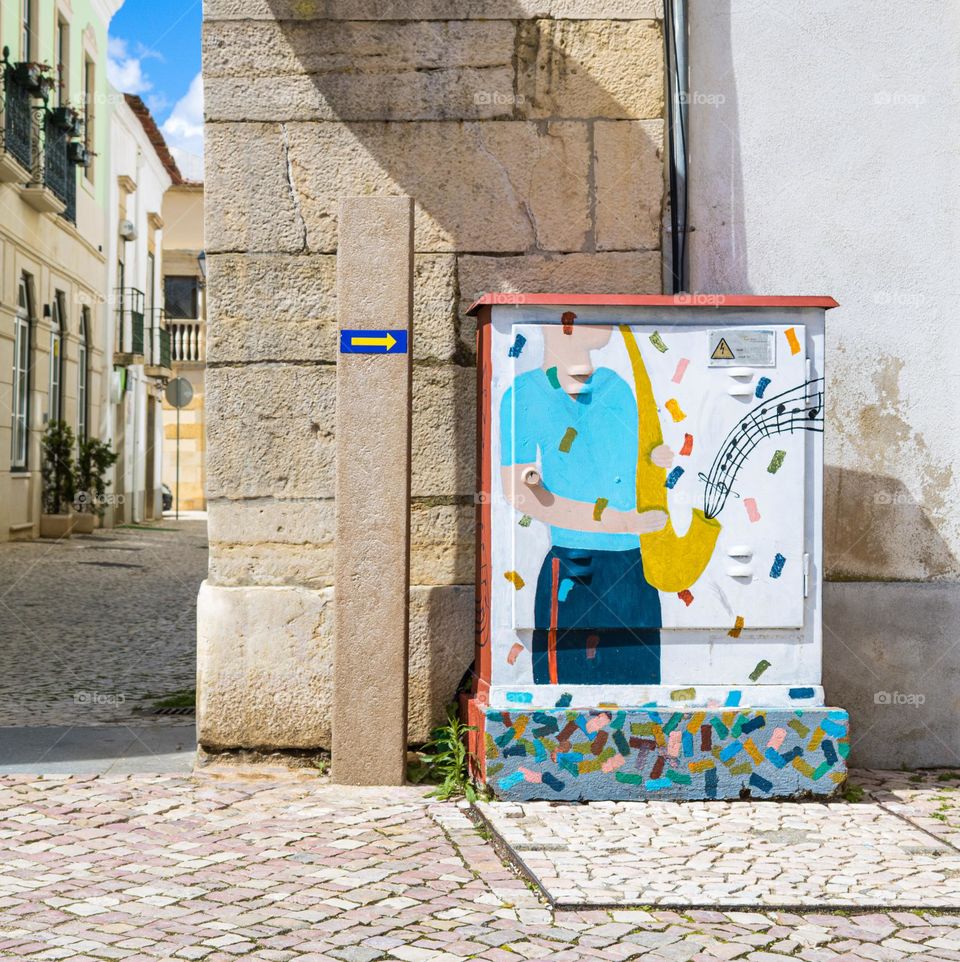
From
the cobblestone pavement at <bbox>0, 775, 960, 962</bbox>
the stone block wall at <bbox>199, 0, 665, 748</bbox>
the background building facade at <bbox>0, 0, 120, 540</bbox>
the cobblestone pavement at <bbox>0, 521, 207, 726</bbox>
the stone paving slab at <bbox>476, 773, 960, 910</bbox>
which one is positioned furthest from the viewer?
the background building facade at <bbox>0, 0, 120, 540</bbox>

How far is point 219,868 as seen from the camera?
401cm

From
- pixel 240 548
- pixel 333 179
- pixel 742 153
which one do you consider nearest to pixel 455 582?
pixel 240 548

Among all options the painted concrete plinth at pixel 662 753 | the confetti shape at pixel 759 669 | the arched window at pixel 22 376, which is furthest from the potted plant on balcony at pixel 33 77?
the confetti shape at pixel 759 669

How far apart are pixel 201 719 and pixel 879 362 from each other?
120 inches

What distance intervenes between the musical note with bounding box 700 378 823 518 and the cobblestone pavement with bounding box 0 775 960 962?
4.85ft

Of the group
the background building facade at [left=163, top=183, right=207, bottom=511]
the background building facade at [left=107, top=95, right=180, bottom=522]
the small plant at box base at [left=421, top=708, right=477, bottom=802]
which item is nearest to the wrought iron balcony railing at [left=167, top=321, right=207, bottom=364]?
the background building facade at [left=163, top=183, right=207, bottom=511]

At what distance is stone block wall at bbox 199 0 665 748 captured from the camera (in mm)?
5438

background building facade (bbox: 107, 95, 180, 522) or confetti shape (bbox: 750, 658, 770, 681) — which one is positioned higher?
background building facade (bbox: 107, 95, 180, 522)

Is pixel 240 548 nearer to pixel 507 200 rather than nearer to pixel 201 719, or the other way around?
pixel 201 719

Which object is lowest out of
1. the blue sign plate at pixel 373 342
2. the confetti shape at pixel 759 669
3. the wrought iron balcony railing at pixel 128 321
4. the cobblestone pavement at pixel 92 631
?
the cobblestone pavement at pixel 92 631

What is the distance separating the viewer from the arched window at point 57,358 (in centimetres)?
2223

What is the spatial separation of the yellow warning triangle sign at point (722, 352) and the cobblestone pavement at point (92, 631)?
3128mm

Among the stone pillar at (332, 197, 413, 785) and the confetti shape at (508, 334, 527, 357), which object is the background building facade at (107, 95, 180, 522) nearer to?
the stone pillar at (332, 197, 413, 785)

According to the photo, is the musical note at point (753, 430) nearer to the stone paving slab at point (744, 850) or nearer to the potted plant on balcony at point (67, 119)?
the stone paving slab at point (744, 850)
